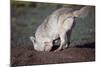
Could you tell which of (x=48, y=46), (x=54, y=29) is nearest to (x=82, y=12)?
(x=54, y=29)

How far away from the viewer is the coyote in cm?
250

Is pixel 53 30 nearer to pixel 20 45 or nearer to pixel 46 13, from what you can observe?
pixel 46 13

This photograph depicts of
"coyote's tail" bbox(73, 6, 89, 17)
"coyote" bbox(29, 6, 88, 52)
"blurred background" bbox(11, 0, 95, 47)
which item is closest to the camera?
"blurred background" bbox(11, 0, 95, 47)

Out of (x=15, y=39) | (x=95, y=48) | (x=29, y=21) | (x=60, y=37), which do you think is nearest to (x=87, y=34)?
(x=95, y=48)

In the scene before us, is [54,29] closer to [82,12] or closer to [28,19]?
[28,19]

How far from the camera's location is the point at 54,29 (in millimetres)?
2562

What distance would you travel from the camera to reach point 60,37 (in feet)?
8.50

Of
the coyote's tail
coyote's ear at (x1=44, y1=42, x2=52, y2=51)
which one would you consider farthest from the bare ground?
the coyote's tail

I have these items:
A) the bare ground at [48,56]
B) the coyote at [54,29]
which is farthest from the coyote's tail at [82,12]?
the bare ground at [48,56]

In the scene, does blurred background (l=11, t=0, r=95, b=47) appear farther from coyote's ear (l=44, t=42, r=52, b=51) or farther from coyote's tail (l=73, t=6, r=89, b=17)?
coyote's ear (l=44, t=42, r=52, b=51)

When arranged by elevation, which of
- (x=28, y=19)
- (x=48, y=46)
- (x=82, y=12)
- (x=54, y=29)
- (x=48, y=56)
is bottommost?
(x=48, y=56)

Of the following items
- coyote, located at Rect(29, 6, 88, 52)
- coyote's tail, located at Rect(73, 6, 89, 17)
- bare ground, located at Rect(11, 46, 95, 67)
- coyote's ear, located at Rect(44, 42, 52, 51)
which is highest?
coyote's tail, located at Rect(73, 6, 89, 17)

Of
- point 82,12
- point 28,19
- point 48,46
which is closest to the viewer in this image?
point 28,19

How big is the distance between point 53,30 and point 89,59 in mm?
735
